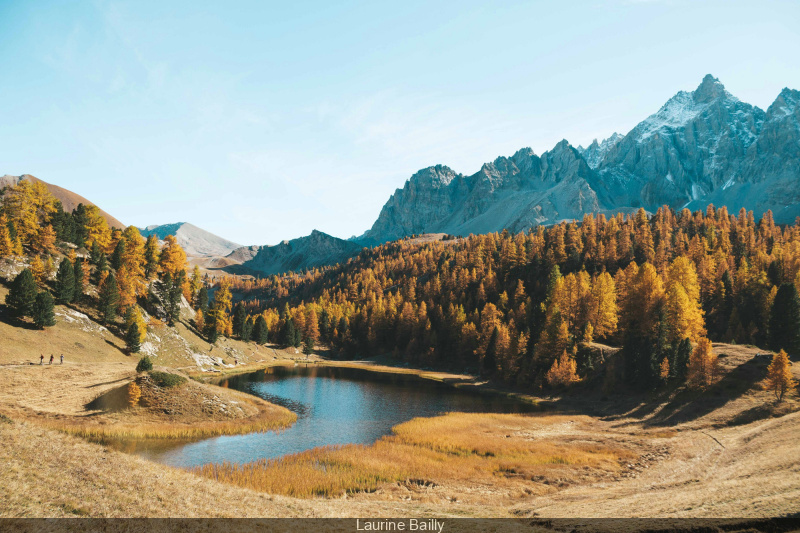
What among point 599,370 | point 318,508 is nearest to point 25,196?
point 318,508

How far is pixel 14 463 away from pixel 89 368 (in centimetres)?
4937

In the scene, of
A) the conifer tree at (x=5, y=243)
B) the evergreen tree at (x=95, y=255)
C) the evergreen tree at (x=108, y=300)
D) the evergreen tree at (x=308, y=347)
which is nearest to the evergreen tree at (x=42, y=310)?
the evergreen tree at (x=108, y=300)

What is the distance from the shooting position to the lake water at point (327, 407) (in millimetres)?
39281

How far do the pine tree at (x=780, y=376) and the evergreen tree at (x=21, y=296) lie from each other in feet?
379

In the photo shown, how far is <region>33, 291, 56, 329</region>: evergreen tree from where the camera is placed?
67.8 m

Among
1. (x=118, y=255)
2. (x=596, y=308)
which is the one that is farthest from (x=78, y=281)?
(x=596, y=308)

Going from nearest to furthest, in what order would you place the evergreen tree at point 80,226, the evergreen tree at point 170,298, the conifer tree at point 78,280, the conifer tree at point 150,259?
the conifer tree at point 78,280 < the evergreen tree at point 80,226 < the evergreen tree at point 170,298 < the conifer tree at point 150,259

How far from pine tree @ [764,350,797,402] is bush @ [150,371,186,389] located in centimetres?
7883

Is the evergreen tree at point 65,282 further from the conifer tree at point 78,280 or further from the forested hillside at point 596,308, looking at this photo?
the forested hillside at point 596,308

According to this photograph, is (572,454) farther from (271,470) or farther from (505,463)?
(271,470)

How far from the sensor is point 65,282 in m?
77.8

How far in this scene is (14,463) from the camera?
18297mm

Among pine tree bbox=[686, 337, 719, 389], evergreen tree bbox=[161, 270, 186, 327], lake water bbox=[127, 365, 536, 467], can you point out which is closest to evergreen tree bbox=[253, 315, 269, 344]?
lake water bbox=[127, 365, 536, 467]

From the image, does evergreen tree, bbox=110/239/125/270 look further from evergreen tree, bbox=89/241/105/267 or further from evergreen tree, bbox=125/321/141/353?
evergreen tree, bbox=125/321/141/353
